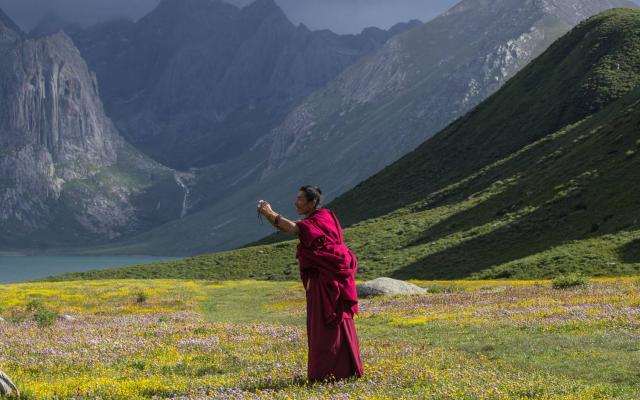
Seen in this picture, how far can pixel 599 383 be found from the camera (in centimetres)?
1407

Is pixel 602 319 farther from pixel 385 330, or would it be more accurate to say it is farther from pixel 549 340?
pixel 385 330

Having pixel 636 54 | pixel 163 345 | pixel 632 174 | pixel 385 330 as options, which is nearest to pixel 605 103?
pixel 636 54

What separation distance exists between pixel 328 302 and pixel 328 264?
2.44 ft

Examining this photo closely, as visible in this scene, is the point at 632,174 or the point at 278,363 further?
the point at 632,174

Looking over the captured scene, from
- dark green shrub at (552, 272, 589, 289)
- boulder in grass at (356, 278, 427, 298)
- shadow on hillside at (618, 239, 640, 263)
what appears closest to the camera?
dark green shrub at (552, 272, 589, 289)

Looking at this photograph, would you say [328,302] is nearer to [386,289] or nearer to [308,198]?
[308,198]

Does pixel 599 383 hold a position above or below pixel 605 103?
below

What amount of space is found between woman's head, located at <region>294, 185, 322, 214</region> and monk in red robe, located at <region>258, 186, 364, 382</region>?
9.5 inches

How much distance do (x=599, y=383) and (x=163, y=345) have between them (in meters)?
11.9

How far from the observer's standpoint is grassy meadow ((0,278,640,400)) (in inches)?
518

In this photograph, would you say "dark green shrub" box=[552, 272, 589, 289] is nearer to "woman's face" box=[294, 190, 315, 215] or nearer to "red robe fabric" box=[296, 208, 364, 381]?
"red robe fabric" box=[296, 208, 364, 381]

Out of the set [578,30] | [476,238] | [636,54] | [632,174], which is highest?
[578,30]

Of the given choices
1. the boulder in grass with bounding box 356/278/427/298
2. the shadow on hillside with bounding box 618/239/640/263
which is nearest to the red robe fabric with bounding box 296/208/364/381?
the boulder in grass with bounding box 356/278/427/298

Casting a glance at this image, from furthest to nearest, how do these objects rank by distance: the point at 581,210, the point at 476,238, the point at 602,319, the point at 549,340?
the point at 476,238
the point at 581,210
the point at 602,319
the point at 549,340
